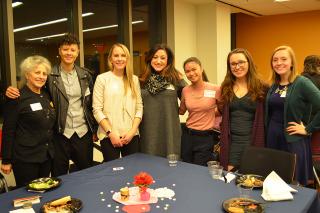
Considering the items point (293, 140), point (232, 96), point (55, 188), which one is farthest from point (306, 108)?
point (55, 188)

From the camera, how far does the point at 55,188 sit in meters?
1.91

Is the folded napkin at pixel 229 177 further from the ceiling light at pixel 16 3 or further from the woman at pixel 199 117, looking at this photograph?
the ceiling light at pixel 16 3

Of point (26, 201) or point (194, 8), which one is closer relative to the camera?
point (26, 201)

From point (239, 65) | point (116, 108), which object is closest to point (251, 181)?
point (239, 65)

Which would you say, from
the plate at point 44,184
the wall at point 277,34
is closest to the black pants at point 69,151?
the plate at point 44,184

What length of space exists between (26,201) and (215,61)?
483cm

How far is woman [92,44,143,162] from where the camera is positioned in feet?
9.07

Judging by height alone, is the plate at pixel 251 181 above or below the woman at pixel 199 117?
below

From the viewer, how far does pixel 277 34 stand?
7.71 m

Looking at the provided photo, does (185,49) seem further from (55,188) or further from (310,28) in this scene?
(55,188)

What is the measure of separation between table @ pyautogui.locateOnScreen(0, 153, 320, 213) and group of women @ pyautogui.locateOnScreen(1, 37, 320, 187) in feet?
1.81

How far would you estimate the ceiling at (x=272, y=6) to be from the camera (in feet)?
19.7

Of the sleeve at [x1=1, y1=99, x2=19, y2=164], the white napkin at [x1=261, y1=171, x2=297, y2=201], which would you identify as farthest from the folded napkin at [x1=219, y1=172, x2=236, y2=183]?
the sleeve at [x1=1, y1=99, x2=19, y2=164]

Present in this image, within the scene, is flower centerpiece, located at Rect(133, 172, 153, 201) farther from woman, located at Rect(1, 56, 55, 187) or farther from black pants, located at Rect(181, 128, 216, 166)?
black pants, located at Rect(181, 128, 216, 166)
